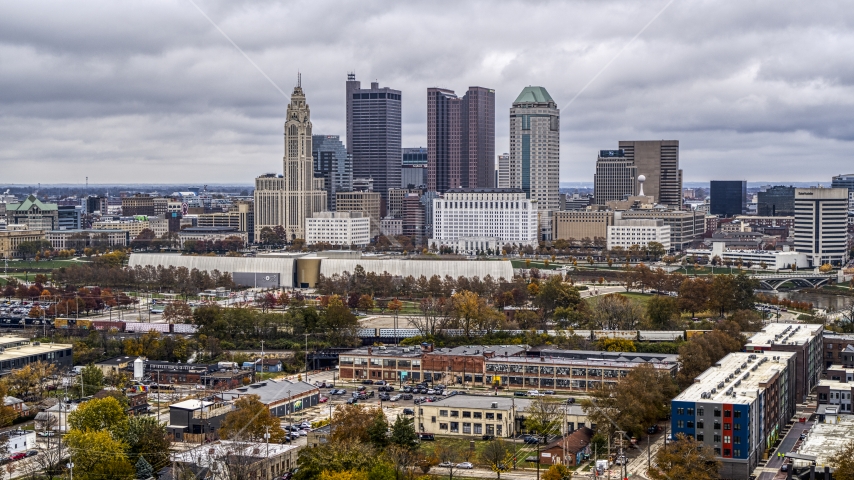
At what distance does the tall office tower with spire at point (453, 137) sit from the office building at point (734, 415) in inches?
3777

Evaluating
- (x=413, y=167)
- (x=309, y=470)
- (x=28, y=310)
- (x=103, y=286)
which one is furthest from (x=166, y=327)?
(x=413, y=167)

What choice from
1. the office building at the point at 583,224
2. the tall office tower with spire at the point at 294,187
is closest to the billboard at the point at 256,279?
the tall office tower with spire at the point at 294,187

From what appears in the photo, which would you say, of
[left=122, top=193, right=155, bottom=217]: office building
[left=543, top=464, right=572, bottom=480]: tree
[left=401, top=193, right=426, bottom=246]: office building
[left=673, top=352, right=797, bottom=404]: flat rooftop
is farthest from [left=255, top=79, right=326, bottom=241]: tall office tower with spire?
[left=543, top=464, right=572, bottom=480]: tree

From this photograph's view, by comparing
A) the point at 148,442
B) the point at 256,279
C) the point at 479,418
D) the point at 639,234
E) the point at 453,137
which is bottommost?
the point at 479,418

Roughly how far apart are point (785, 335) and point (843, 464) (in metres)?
13.6

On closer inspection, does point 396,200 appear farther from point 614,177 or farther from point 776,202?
point 776,202

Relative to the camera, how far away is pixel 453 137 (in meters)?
126

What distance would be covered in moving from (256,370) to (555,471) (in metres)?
16.0

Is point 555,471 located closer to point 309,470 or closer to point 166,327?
point 309,470

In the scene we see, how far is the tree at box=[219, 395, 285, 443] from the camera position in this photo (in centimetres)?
2709

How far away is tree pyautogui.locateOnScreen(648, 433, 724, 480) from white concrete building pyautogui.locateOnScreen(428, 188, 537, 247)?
223ft

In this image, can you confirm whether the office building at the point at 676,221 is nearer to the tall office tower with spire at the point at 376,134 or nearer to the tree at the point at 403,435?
the tall office tower with spire at the point at 376,134

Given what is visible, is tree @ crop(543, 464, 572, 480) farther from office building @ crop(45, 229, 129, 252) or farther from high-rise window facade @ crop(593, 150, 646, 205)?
high-rise window facade @ crop(593, 150, 646, 205)

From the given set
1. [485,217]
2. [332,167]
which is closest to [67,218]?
[332,167]
